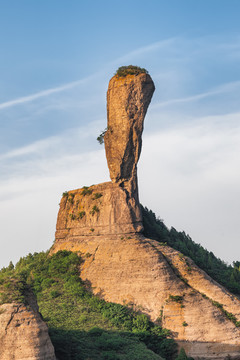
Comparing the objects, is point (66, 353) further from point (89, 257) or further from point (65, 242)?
point (65, 242)

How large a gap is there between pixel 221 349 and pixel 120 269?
10107mm

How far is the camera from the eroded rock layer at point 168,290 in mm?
33719

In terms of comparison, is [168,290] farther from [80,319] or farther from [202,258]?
[202,258]

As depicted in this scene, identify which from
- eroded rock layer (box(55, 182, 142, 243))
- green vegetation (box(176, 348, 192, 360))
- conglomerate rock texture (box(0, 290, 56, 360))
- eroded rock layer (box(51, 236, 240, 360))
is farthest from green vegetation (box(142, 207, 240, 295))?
conglomerate rock texture (box(0, 290, 56, 360))

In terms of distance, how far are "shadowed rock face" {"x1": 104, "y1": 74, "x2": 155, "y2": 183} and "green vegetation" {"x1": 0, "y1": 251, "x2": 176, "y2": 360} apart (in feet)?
30.8

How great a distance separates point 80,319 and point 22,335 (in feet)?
42.1

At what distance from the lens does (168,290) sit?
119ft

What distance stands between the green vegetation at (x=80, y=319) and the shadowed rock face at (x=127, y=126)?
9391 mm

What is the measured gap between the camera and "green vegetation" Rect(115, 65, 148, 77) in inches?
1750

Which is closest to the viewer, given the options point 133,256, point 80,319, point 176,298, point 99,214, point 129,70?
point 80,319

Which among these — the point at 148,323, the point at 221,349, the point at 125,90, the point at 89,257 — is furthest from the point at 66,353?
the point at 125,90

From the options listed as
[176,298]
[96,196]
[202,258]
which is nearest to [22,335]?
[176,298]

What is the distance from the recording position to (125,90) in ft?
143

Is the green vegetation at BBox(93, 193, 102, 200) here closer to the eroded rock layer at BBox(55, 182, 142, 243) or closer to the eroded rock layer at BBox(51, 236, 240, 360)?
the eroded rock layer at BBox(55, 182, 142, 243)
